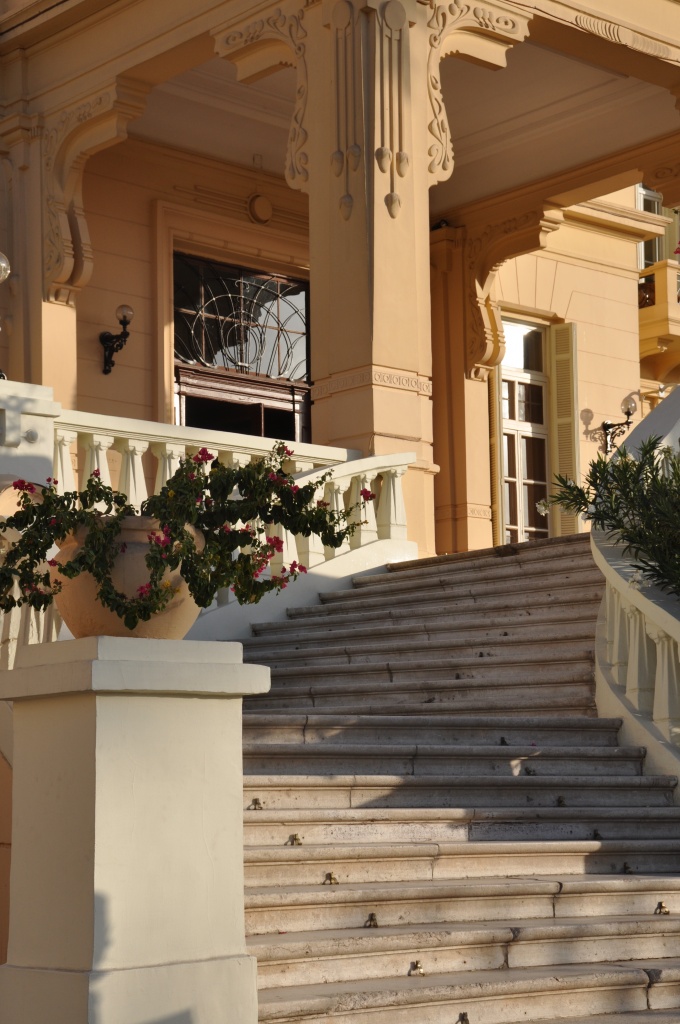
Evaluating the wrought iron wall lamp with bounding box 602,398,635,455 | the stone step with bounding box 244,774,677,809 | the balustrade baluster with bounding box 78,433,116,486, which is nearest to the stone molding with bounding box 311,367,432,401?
the balustrade baluster with bounding box 78,433,116,486

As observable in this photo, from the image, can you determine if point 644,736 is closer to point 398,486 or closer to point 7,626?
point 7,626

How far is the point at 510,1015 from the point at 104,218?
30.7ft

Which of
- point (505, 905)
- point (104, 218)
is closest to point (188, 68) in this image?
point (104, 218)

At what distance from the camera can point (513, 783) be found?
19.3 feet

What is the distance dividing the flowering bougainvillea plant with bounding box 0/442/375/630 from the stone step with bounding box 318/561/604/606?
2881mm

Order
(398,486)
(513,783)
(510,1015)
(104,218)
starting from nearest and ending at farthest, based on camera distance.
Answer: (510,1015), (513,783), (398,486), (104,218)

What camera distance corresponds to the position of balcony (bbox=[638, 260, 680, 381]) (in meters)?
16.5

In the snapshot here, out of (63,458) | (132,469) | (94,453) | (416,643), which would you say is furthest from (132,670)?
(132,469)

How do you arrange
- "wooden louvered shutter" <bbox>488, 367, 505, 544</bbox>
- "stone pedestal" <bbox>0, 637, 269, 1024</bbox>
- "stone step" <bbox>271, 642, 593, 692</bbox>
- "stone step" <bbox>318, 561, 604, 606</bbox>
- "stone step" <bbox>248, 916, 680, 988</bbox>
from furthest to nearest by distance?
"wooden louvered shutter" <bbox>488, 367, 505, 544</bbox> → "stone step" <bbox>318, 561, 604, 606</bbox> → "stone step" <bbox>271, 642, 593, 692</bbox> → "stone step" <bbox>248, 916, 680, 988</bbox> → "stone pedestal" <bbox>0, 637, 269, 1024</bbox>

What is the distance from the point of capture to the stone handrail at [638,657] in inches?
247

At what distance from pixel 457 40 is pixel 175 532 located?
6.51 metres

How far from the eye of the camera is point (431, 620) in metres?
8.05

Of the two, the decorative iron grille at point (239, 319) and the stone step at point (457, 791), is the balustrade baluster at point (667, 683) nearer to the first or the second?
the stone step at point (457, 791)

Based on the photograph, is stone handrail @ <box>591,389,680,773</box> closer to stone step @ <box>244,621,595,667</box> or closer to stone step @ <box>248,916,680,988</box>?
stone step @ <box>244,621,595,667</box>
